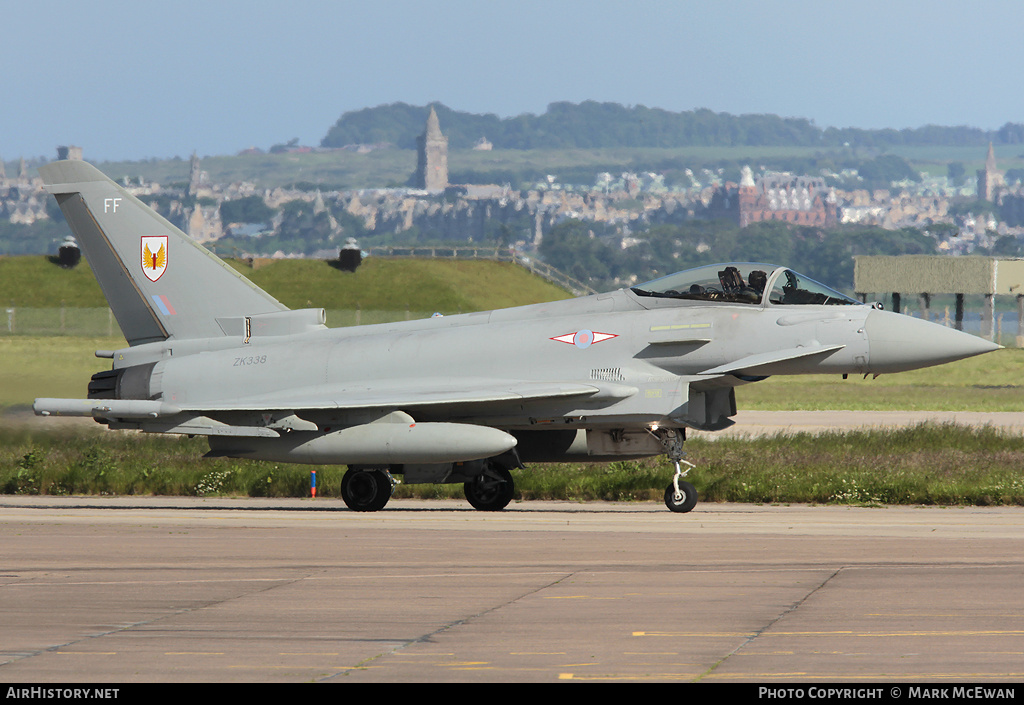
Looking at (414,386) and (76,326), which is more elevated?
(414,386)

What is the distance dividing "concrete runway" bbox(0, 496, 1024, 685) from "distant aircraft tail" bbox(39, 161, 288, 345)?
12.1 ft

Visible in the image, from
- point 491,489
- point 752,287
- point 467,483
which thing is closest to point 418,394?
point 467,483

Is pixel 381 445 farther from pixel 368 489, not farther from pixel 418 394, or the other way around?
pixel 368 489

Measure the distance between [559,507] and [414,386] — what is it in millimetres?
2591

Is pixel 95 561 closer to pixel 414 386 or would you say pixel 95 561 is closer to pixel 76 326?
pixel 414 386

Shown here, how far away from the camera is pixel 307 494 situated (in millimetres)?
19609

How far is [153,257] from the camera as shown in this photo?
61.3ft

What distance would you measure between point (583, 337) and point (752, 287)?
226cm

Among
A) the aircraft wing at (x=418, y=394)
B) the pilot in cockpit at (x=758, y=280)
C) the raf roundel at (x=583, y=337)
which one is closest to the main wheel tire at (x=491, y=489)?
the aircraft wing at (x=418, y=394)

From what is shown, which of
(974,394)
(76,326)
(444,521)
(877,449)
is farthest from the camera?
(76,326)

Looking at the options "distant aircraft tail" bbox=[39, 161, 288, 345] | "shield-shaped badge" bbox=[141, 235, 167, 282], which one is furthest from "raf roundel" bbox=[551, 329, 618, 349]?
"shield-shaped badge" bbox=[141, 235, 167, 282]

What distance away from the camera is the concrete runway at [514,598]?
779 cm

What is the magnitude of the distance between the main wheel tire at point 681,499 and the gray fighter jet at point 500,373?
0.9 inches

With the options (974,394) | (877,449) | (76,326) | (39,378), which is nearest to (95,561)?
(39,378)
